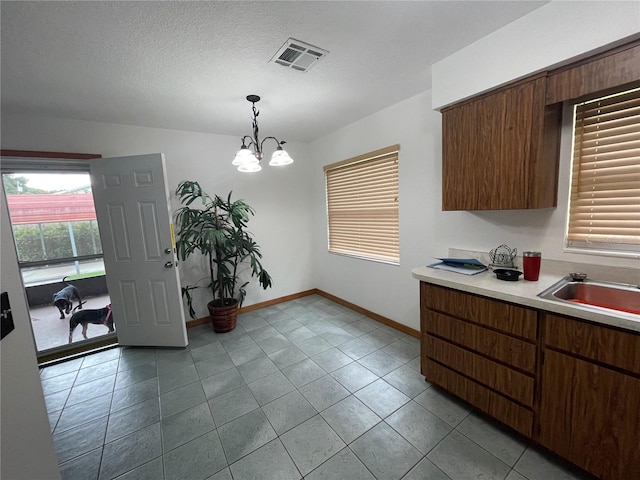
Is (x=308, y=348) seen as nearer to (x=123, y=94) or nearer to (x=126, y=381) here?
(x=126, y=381)

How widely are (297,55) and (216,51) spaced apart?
20.8 inches

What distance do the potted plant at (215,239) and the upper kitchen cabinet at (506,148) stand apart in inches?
91.8

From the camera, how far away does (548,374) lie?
133cm

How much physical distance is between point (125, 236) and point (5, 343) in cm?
204

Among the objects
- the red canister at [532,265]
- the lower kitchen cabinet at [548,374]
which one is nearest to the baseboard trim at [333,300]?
the lower kitchen cabinet at [548,374]

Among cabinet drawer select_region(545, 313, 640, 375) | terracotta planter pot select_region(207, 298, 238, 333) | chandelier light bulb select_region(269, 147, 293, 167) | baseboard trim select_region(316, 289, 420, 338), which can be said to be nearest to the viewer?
cabinet drawer select_region(545, 313, 640, 375)

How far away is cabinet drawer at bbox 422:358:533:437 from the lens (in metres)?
1.46

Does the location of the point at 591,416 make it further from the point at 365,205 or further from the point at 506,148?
the point at 365,205

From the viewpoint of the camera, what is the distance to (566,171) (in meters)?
1.63

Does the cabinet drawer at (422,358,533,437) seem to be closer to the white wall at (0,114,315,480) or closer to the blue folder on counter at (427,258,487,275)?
the blue folder on counter at (427,258,487,275)

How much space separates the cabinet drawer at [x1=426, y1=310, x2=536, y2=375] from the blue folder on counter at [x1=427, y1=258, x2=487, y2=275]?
37 centimetres

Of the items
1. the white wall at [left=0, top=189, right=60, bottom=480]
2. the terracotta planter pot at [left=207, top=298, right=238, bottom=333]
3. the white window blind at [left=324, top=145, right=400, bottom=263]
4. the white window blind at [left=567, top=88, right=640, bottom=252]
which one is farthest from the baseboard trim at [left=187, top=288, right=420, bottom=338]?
the white wall at [left=0, top=189, right=60, bottom=480]

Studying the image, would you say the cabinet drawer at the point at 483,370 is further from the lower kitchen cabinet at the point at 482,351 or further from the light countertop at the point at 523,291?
the light countertop at the point at 523,291

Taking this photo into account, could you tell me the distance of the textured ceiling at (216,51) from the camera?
134 centimetres
